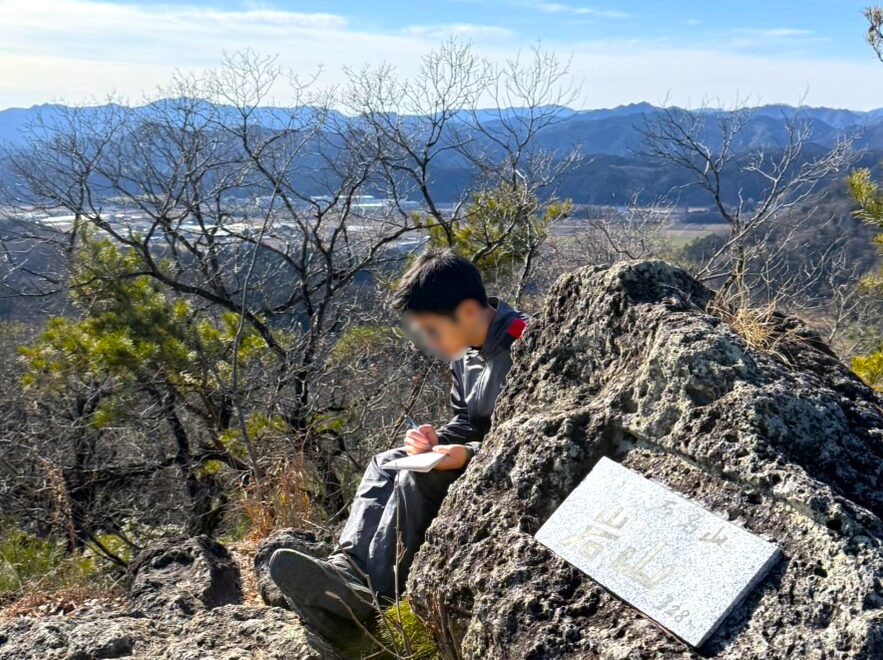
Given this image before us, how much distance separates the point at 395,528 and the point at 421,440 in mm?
341

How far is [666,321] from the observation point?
87.7 inches

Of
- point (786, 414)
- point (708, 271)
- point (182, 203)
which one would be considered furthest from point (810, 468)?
point (182, 203)

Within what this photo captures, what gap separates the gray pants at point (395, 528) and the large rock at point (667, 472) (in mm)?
395

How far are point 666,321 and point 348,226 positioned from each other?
30.5ft

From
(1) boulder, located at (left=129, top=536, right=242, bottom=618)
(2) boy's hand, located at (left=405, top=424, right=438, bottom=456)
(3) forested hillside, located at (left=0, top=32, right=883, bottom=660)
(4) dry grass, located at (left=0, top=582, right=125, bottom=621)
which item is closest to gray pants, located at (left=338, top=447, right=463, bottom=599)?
(2) boy's hand, located at (left=405, top=424, right=438, bottom=456)

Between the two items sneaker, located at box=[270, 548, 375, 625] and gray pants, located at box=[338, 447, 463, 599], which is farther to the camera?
gray pants, located at box=[338, 447, 463, 599]

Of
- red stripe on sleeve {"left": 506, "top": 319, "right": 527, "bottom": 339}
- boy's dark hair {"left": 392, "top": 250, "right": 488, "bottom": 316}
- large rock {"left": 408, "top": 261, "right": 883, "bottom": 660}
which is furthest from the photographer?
red stripe on sleeve {"left": 506, "top": 319, "right": 527, "bottom": 339}

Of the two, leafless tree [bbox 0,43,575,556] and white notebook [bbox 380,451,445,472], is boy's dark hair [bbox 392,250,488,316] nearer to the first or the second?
white notebook [bbox 380,451,445,472]

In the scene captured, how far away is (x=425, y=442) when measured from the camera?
3025mm

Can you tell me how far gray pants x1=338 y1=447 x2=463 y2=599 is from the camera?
283 cm

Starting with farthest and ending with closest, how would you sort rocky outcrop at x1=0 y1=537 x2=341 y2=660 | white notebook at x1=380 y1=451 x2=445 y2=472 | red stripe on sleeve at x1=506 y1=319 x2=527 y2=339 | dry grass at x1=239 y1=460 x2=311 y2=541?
dry grass at x1=239 y1=460 x2=311 y2=541 < red stripe on sleeve at x1=506 y1=319 x2=527 y2=339 < white notebook at x1=380 y1=451 x2=445 y2=472 < rocky outcrop at x1=0 y1=537 x2=341 y2=660

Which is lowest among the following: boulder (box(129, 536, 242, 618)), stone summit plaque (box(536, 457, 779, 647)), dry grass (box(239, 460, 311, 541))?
dry grass (box(239, 460, 311, 541))

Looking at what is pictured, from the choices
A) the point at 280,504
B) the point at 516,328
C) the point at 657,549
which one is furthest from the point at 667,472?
the point at 280,504

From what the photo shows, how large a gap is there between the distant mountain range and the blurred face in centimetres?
776
